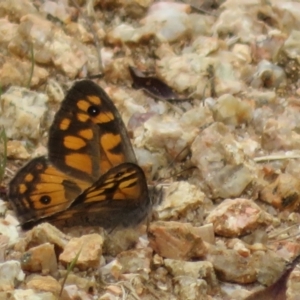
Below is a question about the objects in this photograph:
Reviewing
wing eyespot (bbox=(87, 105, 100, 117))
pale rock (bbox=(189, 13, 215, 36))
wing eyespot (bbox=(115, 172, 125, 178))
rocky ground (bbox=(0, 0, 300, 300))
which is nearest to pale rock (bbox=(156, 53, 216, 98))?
rocky ground (bbox=(0, 0, 300, 300))

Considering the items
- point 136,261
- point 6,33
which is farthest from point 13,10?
point 136,261

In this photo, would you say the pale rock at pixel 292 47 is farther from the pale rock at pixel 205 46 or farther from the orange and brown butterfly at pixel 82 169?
the orange and brown butterfly at pixel 82 169

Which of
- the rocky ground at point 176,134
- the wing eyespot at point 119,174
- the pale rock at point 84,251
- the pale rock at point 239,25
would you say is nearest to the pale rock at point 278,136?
the rocky ground at point 176,134

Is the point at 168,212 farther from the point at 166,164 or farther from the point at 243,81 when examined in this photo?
the point at 243,81

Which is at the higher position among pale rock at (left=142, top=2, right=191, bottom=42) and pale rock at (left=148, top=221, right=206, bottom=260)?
pale rock at (left=142, top=2, right=191, bottom=42)

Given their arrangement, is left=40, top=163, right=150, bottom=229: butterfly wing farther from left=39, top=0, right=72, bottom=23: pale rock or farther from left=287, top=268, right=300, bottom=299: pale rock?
left=39, top=0, right=72, bottom=23: pale rock
